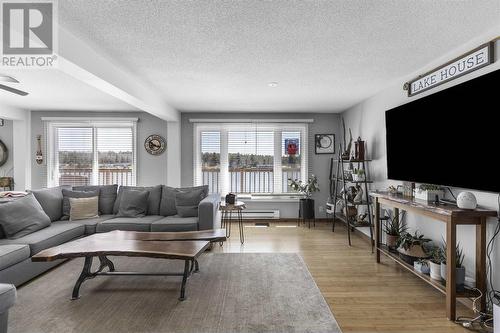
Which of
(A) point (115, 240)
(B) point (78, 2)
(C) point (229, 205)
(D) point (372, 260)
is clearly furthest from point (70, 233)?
(D) point (372, 260)

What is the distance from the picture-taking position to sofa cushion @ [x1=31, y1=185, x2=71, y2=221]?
393 cm

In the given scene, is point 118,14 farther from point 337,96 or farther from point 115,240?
point 337,96

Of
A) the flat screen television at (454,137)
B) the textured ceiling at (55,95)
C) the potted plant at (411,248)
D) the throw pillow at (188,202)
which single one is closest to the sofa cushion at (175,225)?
the throw pillow at (188,202)

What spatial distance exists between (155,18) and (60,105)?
14.3ft

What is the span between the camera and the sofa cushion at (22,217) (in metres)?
3.11

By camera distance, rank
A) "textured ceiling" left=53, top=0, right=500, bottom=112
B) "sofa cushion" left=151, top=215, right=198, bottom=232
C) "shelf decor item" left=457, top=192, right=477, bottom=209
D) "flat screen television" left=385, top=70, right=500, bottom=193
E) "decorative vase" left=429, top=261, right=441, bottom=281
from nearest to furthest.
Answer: "textured ceiling" left=53, top=0, right=500, bottom=112 < "flat screen television" left=385, top=70, right=500, bottom=193 < "shelf decor item" left=457, top=192, right=477, bottom=209 < "decorative vase" left=429, top=261, right=441, bottom=281 < "sofa cushion" left=151, top=215, right=198, bottom=232

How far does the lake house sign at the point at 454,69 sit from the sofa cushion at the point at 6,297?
153 inches

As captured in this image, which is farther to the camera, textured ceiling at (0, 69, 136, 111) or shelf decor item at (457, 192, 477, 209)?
textured ceiling at (0, 69, 136, 111)

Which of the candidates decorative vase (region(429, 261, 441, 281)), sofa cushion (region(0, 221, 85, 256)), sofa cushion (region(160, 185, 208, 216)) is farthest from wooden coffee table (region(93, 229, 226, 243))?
decorative vase (region(429, 261, 441, 281))

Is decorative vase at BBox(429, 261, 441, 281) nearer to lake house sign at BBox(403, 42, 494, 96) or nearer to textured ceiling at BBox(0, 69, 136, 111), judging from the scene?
lake house sign at BBox(403, 42, 494, 96)

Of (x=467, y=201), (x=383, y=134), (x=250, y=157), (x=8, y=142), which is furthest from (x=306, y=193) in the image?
(x=8, y=142)

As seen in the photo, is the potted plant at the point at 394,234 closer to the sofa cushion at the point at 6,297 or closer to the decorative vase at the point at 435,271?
the decorative vase at the point at 435,271

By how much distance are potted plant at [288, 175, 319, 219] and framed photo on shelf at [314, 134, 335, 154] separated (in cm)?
63

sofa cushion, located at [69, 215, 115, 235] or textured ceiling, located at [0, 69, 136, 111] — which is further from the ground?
textured ceiling, located at [0, 69, 136, 111]
